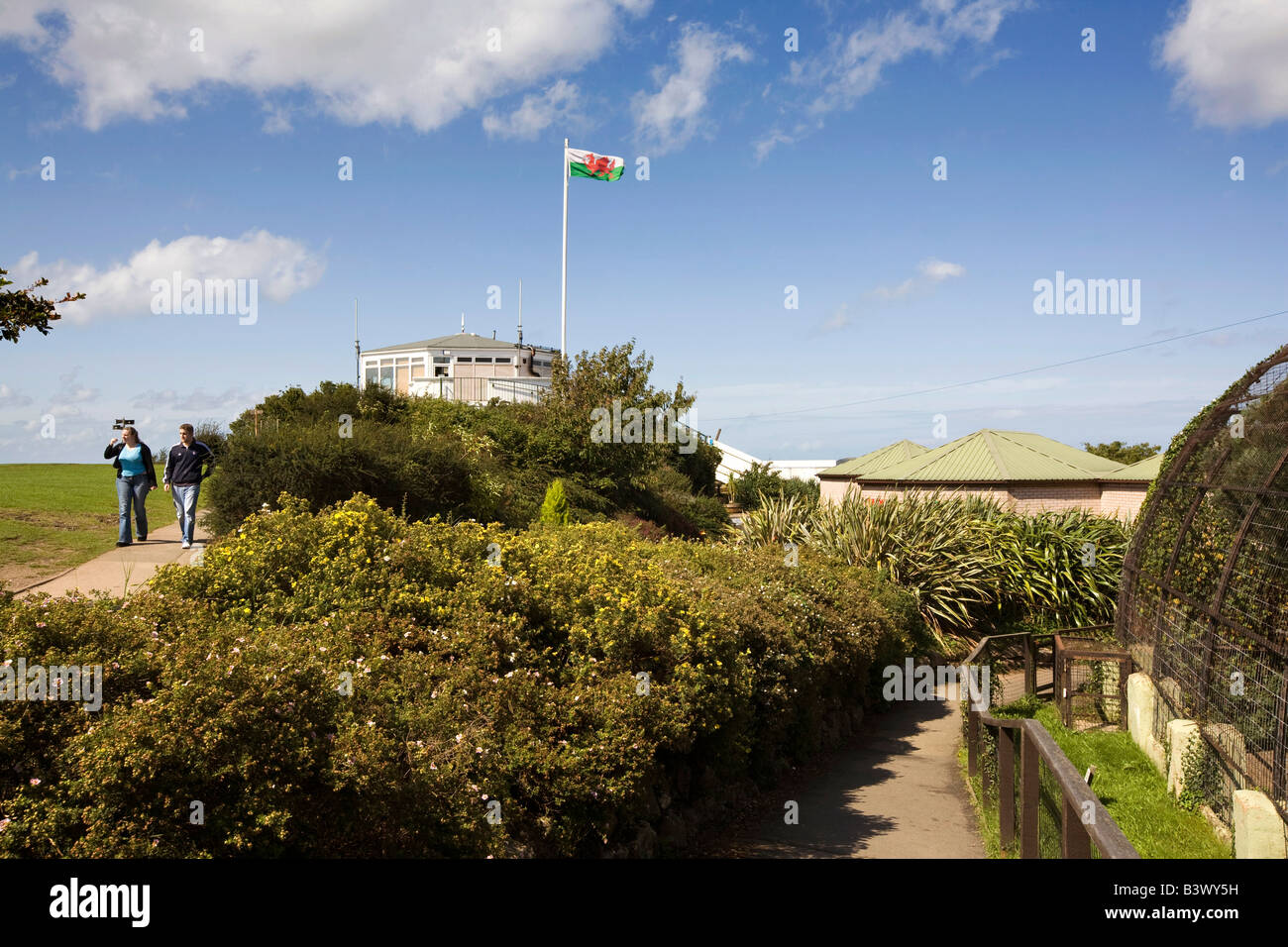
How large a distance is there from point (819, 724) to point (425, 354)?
1563 inches

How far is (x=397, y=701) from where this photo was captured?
5023mm

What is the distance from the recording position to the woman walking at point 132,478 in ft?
42.3

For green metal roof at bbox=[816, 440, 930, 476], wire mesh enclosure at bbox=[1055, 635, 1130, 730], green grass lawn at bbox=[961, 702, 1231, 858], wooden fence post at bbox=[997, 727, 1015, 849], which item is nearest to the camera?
wooden fence post at bbox=[997, 727, 1015, 849]

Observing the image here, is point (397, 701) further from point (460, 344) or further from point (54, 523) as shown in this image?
point (460, 344)

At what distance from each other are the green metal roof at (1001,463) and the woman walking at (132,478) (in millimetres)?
18639

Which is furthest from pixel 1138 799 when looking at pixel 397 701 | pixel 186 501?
pixel 186 501

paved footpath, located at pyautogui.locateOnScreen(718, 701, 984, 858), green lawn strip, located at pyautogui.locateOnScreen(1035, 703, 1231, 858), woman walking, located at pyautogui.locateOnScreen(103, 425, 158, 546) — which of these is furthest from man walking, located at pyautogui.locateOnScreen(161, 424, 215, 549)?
green lawn strip, located at pyautogui.locateOnScreen(1035, 703, 1231, 858)

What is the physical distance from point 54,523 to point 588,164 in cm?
2185

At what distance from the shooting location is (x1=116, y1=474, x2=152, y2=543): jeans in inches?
506

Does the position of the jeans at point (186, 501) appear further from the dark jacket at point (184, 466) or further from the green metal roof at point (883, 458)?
the green metal roof at point (883, 458)

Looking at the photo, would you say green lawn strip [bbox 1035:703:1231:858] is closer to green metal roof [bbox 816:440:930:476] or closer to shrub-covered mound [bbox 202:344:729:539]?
shrub-covered mound [bbox 202:344:729:539]

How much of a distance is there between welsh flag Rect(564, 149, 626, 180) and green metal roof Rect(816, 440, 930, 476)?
12713mm

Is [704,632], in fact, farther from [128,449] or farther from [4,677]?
[128,449]

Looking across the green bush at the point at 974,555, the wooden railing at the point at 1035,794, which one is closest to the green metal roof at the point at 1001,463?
the green bush at the point at 974,555
